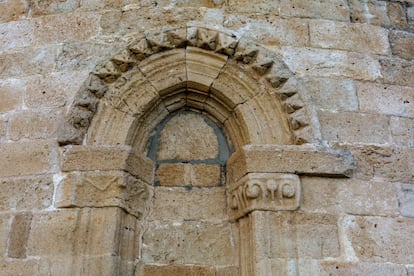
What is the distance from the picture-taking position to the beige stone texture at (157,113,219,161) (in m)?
3.59

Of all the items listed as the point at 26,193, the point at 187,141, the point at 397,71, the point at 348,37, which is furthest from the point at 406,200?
the point at 26,193

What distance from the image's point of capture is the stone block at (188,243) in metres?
3.29

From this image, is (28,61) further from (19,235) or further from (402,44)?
(402,44)

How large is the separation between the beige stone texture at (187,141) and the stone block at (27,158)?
0.79 m

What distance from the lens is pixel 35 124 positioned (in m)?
3.45

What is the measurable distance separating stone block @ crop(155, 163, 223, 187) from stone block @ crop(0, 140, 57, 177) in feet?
2.57

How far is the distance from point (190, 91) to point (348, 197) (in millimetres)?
1389

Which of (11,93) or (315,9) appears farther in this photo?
(315,9)

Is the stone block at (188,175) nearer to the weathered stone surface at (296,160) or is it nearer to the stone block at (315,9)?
the weathered stone surface at (296,160)

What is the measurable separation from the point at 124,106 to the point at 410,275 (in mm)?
2233

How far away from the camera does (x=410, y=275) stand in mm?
3014

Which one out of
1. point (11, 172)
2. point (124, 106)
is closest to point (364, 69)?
point (124, 106)

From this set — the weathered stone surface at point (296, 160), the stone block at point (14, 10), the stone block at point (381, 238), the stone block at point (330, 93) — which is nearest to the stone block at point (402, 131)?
the stone block at point (330, 93)

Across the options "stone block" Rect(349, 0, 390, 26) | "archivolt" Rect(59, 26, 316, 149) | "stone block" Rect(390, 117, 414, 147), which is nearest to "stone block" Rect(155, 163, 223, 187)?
"archivolt" Rect(59, 26, 316, 149)
